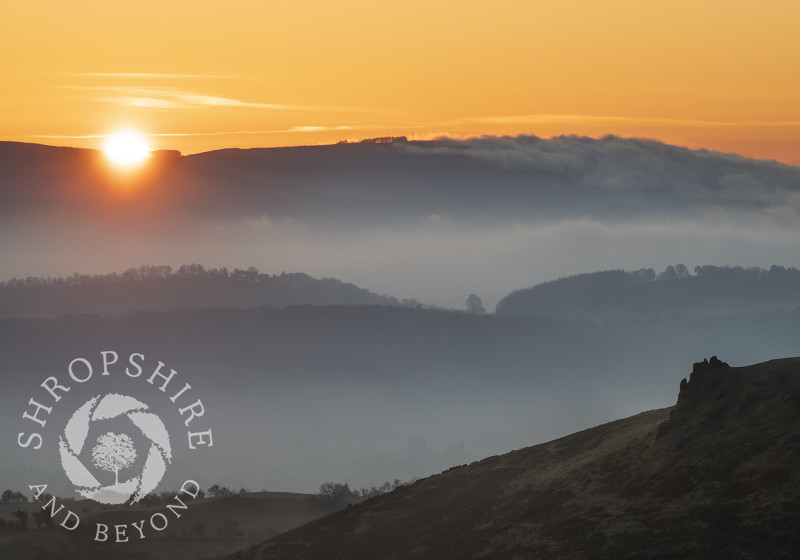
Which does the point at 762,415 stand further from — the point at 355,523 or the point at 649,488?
the point at 355,523

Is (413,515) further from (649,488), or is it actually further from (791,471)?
(791,471)

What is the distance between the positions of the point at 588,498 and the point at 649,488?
7.88 metres

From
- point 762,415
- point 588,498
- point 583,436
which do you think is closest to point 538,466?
point 583,436

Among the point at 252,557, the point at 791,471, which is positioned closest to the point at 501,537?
the point at 791,471

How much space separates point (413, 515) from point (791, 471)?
52.4m

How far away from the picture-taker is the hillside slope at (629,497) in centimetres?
9275

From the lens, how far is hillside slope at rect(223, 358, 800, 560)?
92.8 meters

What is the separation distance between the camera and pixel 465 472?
148 metres

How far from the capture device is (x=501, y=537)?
113 m

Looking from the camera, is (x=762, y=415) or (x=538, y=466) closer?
(x=762, y=415)

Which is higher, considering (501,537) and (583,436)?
(583,436)


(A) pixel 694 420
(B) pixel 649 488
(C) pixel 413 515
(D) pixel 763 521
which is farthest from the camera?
(C) pixel 413 515

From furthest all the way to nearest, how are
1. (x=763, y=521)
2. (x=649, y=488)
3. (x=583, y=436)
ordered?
(x=583, y=436) < (x=649, y=488) < (x=763, y=521)

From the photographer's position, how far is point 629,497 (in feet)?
355
